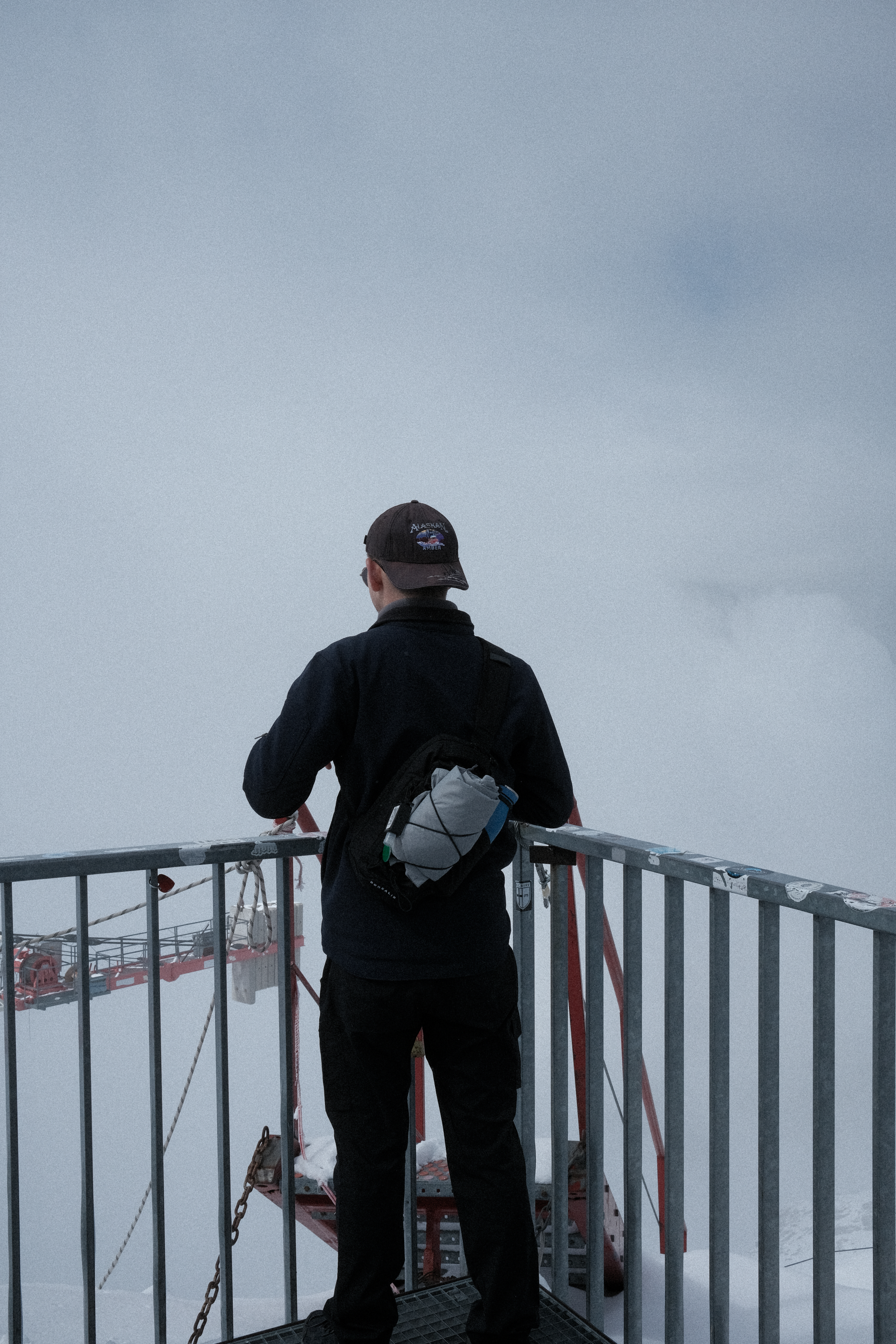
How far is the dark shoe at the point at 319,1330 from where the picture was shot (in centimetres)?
203

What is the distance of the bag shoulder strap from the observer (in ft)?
5.98

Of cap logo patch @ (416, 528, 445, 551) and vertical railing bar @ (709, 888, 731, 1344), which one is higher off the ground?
cap logo patch @ (416, 528, 445, 551)

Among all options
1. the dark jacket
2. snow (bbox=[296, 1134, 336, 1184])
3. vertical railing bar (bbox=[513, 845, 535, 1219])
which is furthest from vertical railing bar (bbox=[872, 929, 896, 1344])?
snow (bbox=[296, 1134, 336, 1184])

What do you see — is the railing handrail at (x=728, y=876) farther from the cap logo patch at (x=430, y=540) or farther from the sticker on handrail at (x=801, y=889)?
the cap logo patch at (x=430, y=540)

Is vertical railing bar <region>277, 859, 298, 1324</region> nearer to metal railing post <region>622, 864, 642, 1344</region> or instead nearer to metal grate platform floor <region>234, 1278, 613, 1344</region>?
metal grate platform floor <region>234, 1278, 613, 1344</region>

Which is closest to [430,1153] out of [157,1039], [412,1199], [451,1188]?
[451,1188]

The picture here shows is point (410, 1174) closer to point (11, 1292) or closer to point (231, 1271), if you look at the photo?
point (231, 1271)

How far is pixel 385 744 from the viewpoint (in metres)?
1.79

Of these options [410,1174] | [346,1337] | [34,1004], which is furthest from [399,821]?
[34,1004]

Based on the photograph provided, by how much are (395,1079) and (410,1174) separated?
74 cm

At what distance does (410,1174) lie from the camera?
8.11 ft

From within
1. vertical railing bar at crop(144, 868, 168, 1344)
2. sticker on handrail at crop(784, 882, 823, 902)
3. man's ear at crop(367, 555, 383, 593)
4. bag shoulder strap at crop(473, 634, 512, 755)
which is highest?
man's ear at crop(367, 555, 383, 593)

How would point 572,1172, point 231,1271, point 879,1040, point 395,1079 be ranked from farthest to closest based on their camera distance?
point 572,1172, point 231,1271, point 395,1079, point 879,1040

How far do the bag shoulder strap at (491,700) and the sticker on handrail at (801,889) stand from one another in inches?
22.6
